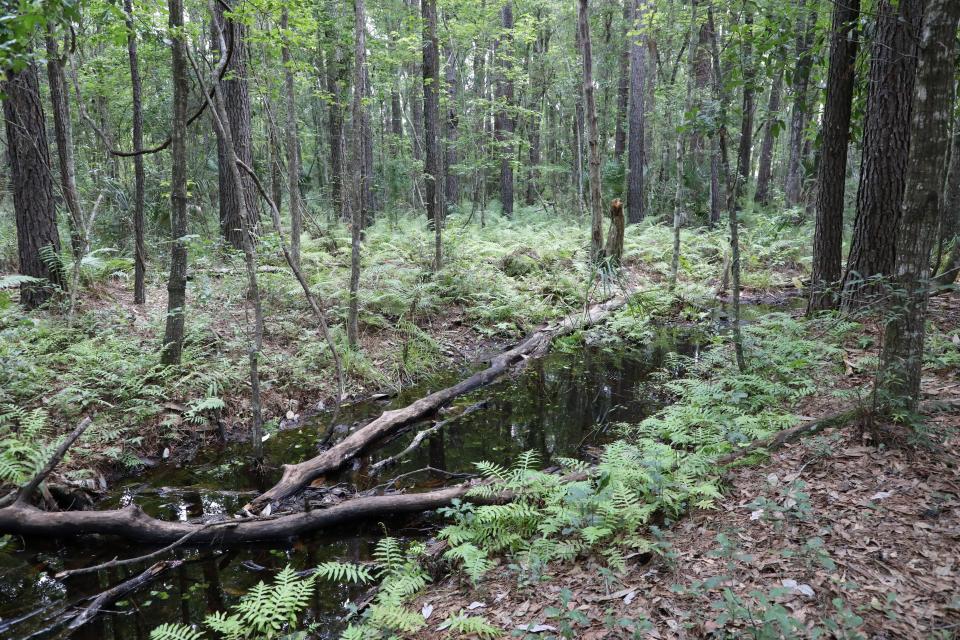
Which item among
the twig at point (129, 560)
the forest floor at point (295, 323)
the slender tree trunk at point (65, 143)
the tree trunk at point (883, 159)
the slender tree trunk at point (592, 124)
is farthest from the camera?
the slender tree trunk at point (65, 143)

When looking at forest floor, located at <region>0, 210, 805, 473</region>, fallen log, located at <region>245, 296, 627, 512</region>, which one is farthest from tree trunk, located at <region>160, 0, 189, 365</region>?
fallen log, located at <region>245, 296, 627, 512</region>

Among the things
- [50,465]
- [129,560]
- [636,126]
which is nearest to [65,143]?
[50,465]

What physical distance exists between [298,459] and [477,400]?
272 centimetres

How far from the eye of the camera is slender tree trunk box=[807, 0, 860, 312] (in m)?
7.56

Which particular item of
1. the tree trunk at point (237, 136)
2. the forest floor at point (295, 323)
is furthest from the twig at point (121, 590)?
the tree trunk at point (237, 136)

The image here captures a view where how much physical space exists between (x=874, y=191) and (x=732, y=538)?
6.00 metres

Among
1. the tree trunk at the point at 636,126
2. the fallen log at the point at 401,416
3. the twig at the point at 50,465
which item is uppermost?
the tree trunk at the point at 636,126

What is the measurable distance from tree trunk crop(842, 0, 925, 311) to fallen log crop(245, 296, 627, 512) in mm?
4396

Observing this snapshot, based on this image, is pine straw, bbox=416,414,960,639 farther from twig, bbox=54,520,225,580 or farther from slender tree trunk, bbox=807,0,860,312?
slender tree trunk, bbox=807,0,860,312

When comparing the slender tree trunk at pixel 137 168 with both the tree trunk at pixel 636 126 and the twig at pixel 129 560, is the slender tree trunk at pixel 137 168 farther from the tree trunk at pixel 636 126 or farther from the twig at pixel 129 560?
the tree trunk at pixel 636 126

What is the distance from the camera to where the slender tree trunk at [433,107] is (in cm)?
1134

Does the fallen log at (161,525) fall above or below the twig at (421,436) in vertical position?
above

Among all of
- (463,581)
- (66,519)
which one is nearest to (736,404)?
(463,581)

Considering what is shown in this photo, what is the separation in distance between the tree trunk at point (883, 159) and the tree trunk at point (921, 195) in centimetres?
309
